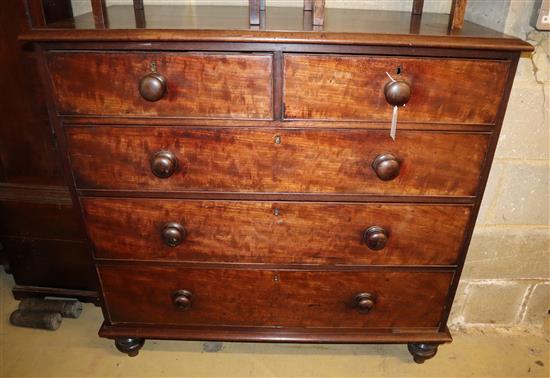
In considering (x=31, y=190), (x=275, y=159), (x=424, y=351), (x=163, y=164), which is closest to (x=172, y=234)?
(x=163, y=164)

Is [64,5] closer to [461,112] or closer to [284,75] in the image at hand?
[284,75]

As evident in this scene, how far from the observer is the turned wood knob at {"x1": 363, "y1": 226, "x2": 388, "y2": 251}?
1.26 m

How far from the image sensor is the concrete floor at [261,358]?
1.58 metres

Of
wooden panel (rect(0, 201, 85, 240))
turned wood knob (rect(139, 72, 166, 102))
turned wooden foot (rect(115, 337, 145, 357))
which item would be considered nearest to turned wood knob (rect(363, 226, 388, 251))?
turned wood knob (rect(139, 72, 166, 102))

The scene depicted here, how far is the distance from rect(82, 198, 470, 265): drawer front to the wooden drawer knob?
14 centimetres

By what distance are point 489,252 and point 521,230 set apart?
15 cm

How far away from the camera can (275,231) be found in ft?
4.27

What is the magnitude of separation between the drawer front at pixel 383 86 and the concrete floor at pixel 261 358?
1034 millimetres

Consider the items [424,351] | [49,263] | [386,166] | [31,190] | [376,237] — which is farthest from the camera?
[49,263]

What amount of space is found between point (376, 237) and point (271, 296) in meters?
0.44

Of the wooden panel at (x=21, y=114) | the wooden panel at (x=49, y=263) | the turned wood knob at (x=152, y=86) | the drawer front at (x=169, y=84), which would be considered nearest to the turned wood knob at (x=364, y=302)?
the drawer front at (x=169, y=84)

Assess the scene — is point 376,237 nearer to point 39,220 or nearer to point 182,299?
point 182,299

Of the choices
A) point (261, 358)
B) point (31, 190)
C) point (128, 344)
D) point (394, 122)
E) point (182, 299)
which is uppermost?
point (394, 122)

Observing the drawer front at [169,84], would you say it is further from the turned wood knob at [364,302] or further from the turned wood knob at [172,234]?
the turned wood knob at [364,302]
